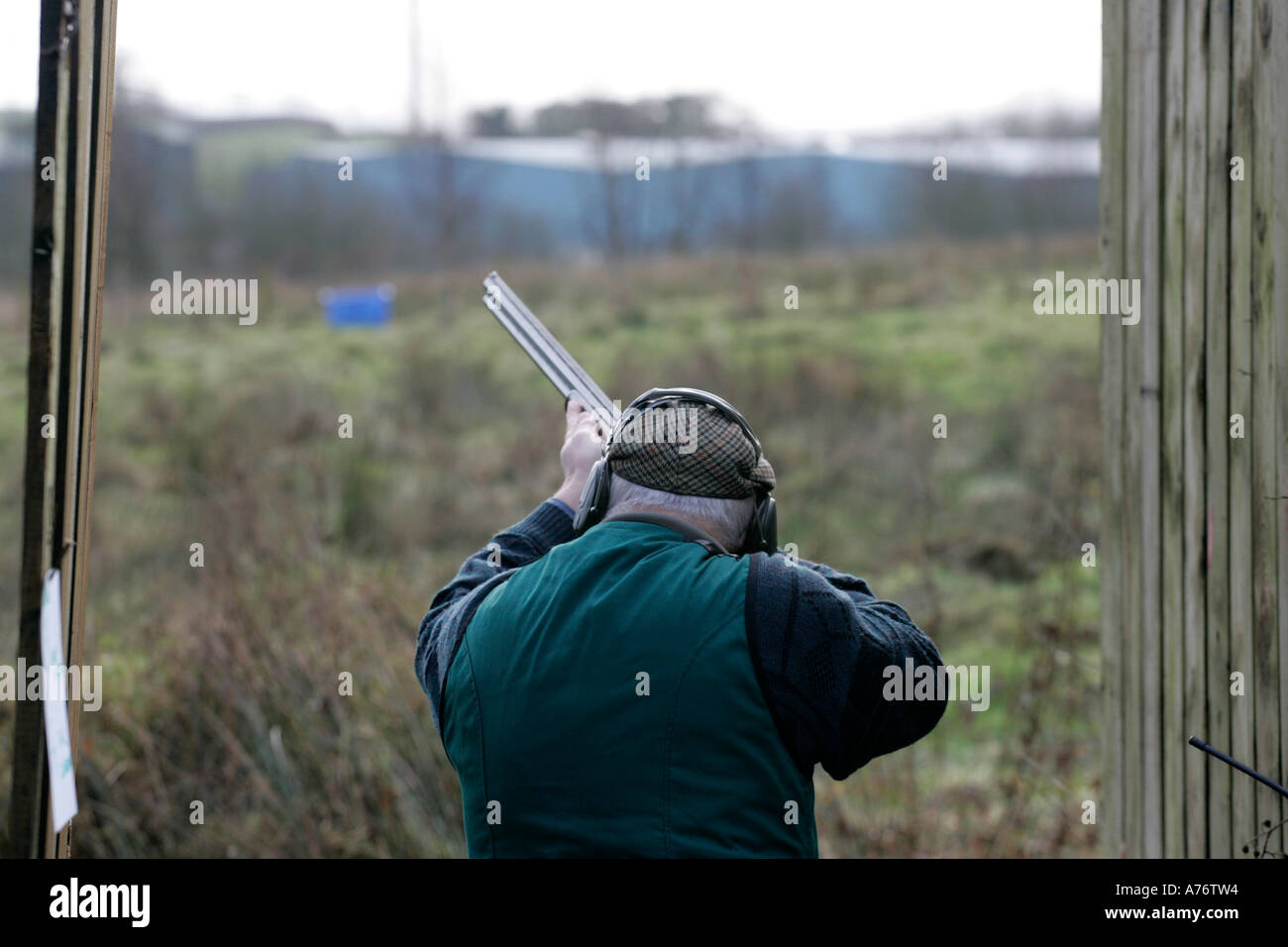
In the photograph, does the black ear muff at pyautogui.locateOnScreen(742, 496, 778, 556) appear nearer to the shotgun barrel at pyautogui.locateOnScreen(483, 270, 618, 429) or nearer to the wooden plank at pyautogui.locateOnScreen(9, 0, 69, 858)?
the shotgun barrel at pyautogui.locateOnScreen(483, 270, 618, 429)

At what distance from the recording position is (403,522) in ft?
27.7

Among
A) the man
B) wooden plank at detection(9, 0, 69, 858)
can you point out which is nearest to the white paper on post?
wooden plank at detection(9, 0, 69, 858)

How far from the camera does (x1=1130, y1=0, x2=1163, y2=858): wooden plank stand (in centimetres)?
283

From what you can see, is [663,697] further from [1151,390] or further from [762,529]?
[1151,390]

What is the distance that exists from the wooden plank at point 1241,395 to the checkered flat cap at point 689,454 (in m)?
1.12

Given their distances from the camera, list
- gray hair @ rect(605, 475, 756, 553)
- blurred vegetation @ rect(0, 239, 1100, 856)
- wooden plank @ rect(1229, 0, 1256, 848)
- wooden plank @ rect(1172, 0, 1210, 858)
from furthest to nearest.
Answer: blurred vegetation @ rect(0, 239, 1100, 856), wooden plank @ rect(1172, 0, 1210, 858), wooden plank @ rect(1229, 0, 1256, 848), gray hair @ rect(605, 475, 756, 553)

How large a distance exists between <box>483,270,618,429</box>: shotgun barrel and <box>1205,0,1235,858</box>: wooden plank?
1.30m

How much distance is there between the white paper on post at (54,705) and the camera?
1882 mm

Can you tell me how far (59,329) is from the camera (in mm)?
1908

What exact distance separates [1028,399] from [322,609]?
7.99 metres

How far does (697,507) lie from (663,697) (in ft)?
1.20

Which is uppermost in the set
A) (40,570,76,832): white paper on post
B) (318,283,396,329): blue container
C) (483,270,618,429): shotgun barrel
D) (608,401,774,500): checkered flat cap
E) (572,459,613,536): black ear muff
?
(318,283,396,329): blue container

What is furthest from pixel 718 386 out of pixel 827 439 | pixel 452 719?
pixel 452 719

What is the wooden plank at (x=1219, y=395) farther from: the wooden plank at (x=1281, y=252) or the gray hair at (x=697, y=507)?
the gray hair at (x=697, y=507)
